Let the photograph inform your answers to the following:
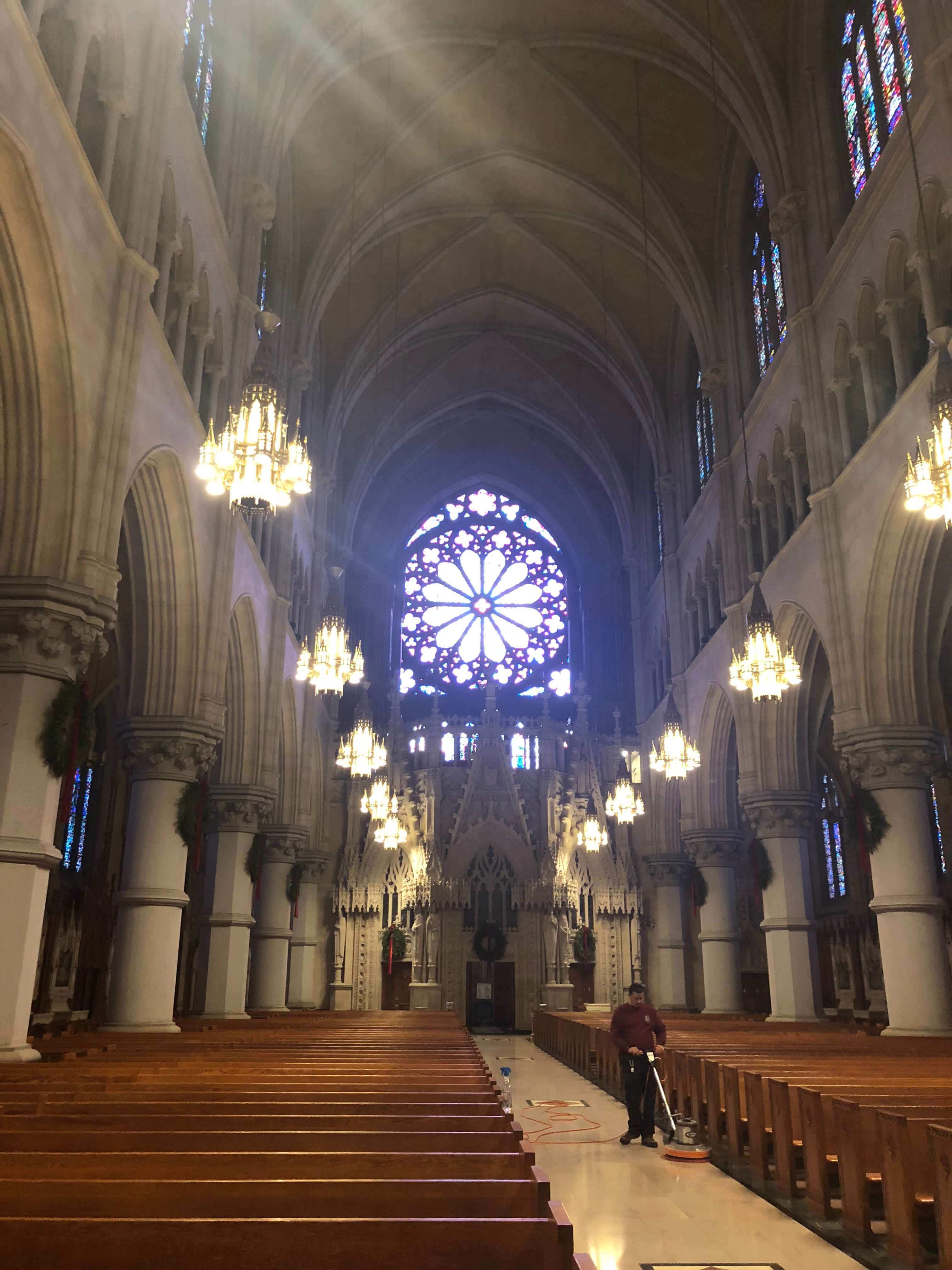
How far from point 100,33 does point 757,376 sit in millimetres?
16208

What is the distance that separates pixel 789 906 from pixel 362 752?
364 inches

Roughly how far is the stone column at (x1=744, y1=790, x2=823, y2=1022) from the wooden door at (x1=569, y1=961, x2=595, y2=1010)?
11178mm

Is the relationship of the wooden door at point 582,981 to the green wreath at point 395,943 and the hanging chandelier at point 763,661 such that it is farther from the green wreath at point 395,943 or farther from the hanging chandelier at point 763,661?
the hanging chandelier at point 763,661

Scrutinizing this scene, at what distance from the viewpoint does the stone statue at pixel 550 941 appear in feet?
103

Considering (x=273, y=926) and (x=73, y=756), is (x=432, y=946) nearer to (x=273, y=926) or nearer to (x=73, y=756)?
(x=273, y=926)

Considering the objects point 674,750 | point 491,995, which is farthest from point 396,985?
point 674,750

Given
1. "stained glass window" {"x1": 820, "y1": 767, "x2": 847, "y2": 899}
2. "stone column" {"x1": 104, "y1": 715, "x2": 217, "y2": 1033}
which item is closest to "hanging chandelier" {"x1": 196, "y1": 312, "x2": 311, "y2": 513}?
"stone column" {"x1": 104, "y1": 715, "x2": 217, "y2": 1033}

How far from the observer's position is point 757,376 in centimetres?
2388

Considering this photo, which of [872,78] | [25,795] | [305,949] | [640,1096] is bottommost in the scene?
[640,1096]

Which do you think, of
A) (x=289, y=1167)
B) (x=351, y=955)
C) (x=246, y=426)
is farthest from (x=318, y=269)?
(x=289, y=1167)

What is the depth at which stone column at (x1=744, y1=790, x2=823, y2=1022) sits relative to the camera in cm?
2036

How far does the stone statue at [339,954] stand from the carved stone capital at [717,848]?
1149cm

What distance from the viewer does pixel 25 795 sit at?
10.2 m

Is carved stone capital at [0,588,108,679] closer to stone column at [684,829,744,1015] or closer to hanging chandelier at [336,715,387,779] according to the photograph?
hanging chandelier at [336,715,387,779]
